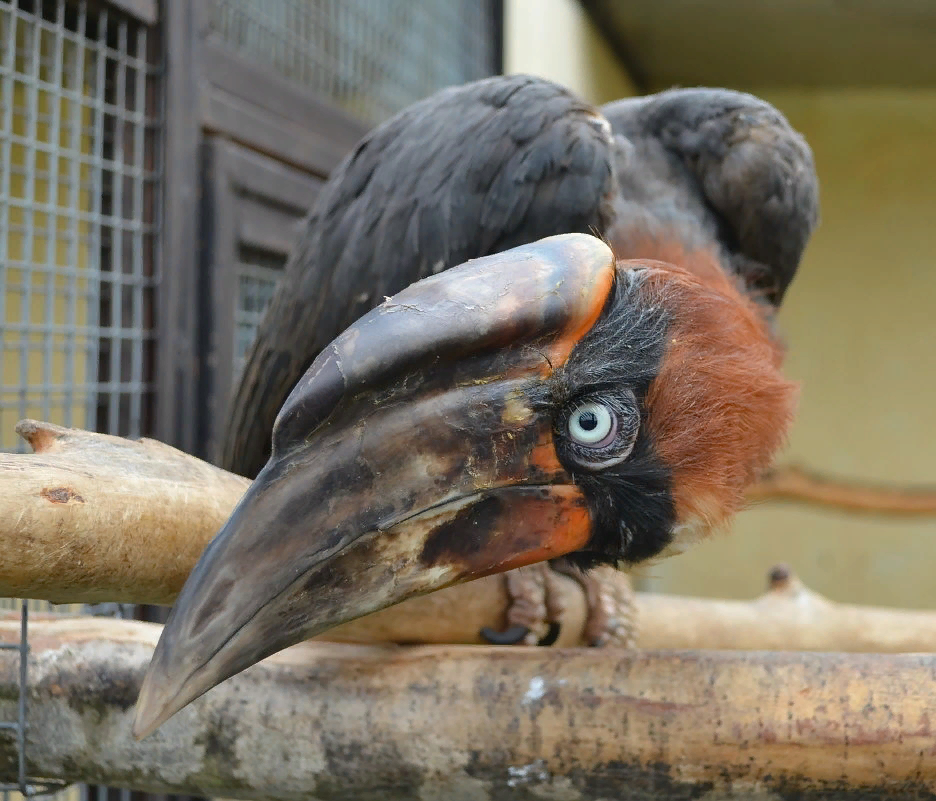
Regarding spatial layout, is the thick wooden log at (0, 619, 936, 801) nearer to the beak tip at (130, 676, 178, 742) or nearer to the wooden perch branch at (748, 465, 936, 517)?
the beak tip at (130, 676, 178, 742)

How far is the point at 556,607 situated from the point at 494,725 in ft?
1.59

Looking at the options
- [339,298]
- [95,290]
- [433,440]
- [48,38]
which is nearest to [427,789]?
[433,440]

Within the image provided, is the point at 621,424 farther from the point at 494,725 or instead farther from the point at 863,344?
the point at 863,344

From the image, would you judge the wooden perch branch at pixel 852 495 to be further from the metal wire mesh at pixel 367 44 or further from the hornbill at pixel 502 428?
the hornbill at pixel 502 428

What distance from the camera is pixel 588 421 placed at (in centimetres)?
111

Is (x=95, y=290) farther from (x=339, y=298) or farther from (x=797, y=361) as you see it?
(x=797, y=361)

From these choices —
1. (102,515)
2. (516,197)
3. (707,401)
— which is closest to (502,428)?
(707,401)

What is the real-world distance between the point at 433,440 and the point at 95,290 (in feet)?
4.71

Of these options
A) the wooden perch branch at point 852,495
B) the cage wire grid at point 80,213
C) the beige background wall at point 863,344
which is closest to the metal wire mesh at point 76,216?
the cage wire grid at point 80,213

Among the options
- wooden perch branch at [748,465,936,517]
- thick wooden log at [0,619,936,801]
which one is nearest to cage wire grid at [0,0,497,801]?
thick wooden log at [0,619,936,801]

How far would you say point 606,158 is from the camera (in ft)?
5.55

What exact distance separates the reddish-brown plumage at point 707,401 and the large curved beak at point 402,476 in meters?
0.14

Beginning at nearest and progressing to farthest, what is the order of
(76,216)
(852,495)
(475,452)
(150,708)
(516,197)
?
(150,708) → (475,452) → (516,197) → (76,216) → (852,495)

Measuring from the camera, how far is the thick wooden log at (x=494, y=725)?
103cm
